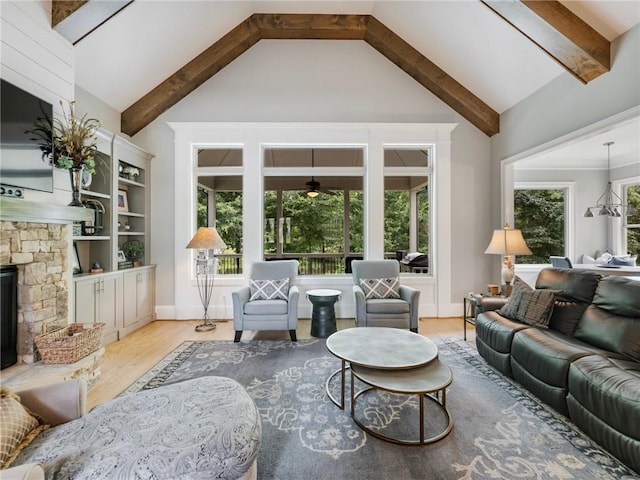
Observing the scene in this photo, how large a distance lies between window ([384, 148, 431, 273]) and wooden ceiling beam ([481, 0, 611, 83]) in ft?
6.93

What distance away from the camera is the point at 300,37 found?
4559 millimetres

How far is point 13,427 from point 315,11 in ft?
16.8

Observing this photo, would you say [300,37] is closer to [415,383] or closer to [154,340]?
[154,340]

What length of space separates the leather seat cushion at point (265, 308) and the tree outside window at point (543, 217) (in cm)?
543

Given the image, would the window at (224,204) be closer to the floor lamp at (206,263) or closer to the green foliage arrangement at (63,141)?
the floor lamp at (206,263)

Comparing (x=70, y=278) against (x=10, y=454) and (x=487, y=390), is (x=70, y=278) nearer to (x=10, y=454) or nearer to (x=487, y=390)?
(x=10, y=454)

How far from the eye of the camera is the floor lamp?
4086mm

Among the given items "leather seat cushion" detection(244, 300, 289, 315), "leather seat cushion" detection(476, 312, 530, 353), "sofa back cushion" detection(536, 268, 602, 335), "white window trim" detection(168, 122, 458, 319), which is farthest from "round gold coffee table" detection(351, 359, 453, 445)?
"white window trim" detection(168, 122, 458, 319)

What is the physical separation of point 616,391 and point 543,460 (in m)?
0.57

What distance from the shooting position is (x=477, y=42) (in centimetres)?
373

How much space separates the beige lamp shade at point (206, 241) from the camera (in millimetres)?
4055

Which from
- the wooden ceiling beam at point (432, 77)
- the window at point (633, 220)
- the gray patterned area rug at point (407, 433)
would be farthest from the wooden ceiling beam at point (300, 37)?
the window at point (633, 220)

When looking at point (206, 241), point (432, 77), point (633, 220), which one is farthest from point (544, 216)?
point (206, 241)

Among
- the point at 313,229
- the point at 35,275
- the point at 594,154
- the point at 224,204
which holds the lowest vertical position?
the point at 35,275
